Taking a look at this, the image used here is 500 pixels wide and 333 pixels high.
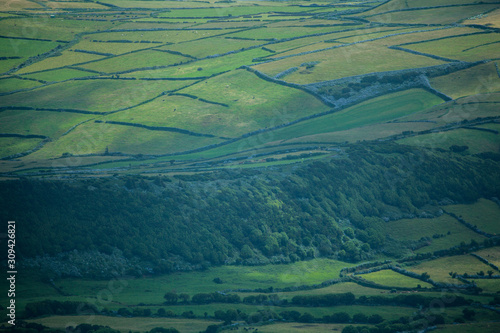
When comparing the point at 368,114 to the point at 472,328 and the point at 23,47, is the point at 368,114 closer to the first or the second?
the point at 472,328

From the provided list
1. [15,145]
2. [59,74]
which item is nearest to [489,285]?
[15,145]

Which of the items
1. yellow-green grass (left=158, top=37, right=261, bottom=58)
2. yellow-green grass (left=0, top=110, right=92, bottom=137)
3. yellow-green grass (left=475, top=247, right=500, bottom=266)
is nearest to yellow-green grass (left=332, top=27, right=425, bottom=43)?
yellow-green grass (left=158, top=37, right=261, bottom=58)

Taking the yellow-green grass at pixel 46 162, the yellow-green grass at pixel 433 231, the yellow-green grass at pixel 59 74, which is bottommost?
the yellow-green grass at pixel 433 231

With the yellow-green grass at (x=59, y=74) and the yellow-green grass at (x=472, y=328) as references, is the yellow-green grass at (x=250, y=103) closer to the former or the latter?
the yellow-green grass at (x=59, y=74)

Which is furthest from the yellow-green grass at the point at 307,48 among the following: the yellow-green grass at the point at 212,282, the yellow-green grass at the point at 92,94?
the yellow-green grass at the point at 212,282

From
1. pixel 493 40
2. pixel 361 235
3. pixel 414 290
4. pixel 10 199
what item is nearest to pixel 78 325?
pixel 10 199
